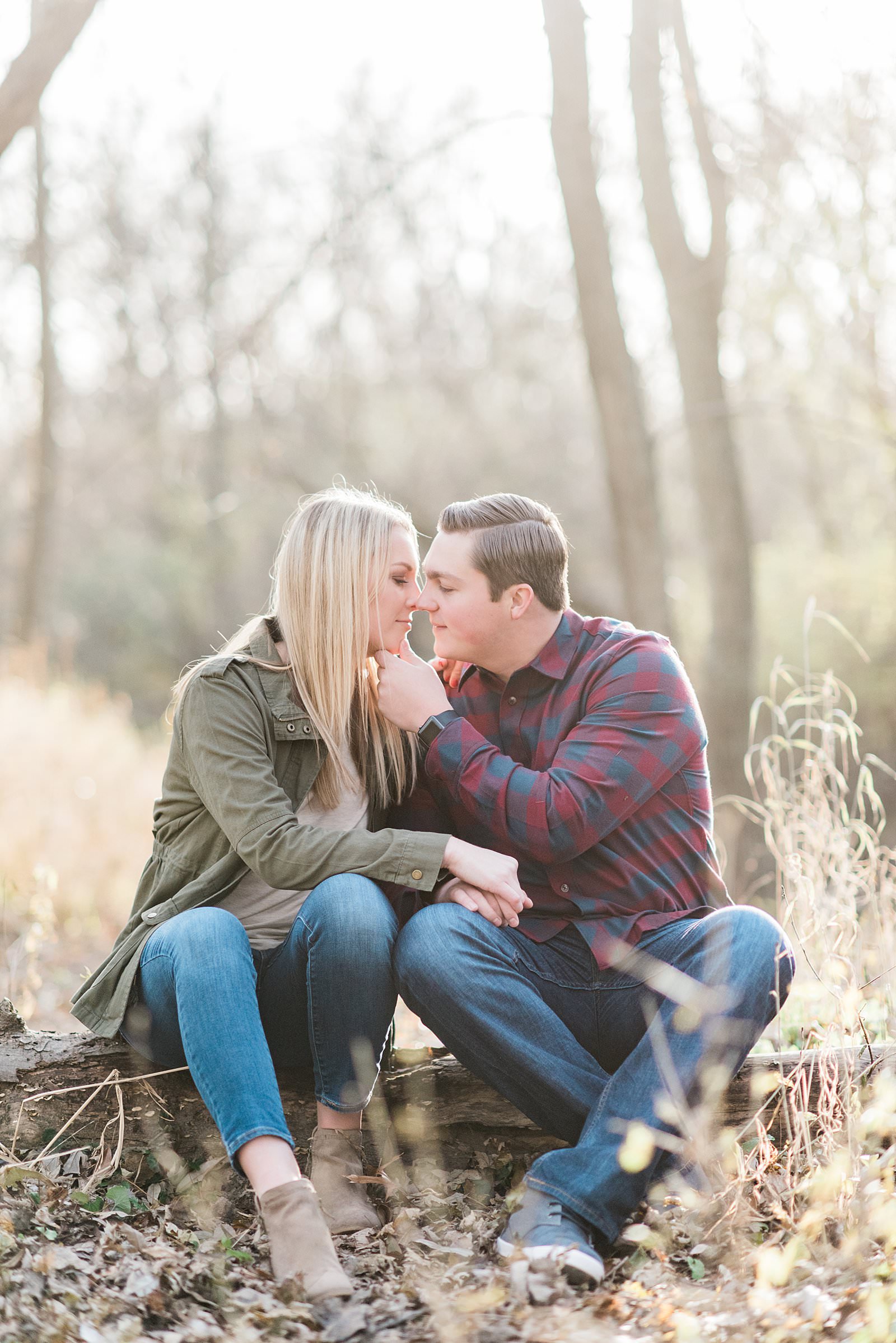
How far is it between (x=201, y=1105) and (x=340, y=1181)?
1.26ft

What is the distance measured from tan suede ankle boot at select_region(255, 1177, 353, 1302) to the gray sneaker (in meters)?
0.31

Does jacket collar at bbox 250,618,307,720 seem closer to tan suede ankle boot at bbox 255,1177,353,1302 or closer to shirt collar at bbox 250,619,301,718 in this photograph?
shirt collar at bbox 250,619,301,718

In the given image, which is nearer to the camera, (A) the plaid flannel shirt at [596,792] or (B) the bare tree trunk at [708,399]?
(A) the plaid flannel shirt at [596,792]

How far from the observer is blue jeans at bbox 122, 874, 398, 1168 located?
7.37 ft

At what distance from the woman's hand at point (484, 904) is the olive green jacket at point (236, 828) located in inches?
2.4

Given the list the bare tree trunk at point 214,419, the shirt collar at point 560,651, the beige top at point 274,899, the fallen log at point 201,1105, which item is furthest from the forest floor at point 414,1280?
the bare tree trunk at point 214,419

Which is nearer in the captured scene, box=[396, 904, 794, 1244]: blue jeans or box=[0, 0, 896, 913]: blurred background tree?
box=[396, 904, 794, 1244]: blue jeans

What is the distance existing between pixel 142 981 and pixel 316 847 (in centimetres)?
46

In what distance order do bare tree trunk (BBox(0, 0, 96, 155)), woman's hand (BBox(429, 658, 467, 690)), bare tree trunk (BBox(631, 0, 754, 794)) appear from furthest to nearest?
bare tree trunk (BBox(631, 0, 754, 794)), bare tree trunk (BBox(0, 0, 96, 155)), woman's hand (BBox(429, 658, 467, 690))

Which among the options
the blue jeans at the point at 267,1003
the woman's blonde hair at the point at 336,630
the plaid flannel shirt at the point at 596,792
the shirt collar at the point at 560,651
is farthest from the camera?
the shirt collar at the point at 560,651

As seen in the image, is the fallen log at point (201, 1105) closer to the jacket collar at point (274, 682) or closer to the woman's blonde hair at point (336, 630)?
the woman's blonde hair at point (336, 630)

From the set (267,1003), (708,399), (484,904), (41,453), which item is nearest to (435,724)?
(484,904)

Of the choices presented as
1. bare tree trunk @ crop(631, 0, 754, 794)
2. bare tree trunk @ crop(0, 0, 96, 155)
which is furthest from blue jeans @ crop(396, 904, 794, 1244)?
bare tree trunk @ crop(631, 0, 754, 794)

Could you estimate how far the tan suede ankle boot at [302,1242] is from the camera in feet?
6.79
